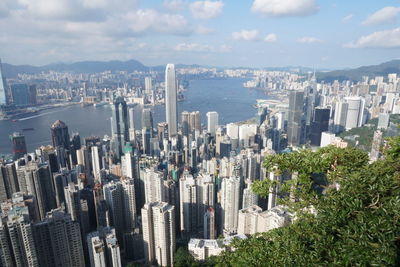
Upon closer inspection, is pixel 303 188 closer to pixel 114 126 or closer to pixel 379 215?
pixel 379 215

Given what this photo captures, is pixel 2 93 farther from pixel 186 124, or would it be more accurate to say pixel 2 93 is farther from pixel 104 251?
pixel 104 251

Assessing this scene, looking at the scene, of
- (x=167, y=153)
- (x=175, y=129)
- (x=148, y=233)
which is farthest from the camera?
(x=175, y=129)

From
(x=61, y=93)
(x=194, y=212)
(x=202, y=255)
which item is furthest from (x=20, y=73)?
(x=202, y=255)

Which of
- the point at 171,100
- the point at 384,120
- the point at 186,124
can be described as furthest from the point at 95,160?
the point at 384,120

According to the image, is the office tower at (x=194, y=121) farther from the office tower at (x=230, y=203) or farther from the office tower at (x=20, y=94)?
the office tower at (x=20, y=94)

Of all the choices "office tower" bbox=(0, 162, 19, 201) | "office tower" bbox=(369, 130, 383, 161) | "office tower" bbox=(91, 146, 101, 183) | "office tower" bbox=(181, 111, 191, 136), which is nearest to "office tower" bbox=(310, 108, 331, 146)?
"office tower" bbox=(181, 111, 191, 136)
